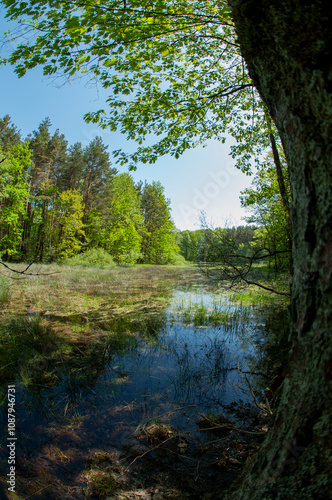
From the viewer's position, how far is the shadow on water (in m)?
2.11

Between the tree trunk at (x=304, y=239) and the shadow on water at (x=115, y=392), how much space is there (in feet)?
3.53

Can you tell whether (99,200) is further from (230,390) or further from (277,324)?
(230,390)

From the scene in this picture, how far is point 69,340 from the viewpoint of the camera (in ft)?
16.5

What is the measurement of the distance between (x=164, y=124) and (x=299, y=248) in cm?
587

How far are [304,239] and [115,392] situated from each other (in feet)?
11.1

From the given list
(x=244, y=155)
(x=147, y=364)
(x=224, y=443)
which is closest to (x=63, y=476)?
(x=224, y=443)

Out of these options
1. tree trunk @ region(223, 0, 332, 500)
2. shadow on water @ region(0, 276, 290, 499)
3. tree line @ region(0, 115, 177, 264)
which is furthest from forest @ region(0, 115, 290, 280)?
tree trunk @ region(223, 0, 332, 500)

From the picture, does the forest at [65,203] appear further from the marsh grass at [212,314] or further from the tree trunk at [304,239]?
the tree trunk at [304,239]

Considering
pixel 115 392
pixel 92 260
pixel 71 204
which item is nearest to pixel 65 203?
pixel 71 204

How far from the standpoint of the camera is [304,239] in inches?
37.3

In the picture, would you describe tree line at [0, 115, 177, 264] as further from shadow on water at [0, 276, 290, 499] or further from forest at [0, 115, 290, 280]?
shadow on water at [0, 276, 290, 499]

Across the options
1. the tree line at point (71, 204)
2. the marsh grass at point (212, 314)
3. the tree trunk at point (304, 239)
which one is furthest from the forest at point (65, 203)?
the tree trunk at point (304, 239)

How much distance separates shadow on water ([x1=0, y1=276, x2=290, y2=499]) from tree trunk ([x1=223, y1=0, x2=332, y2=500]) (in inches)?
42.4

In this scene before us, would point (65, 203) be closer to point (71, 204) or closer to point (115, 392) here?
point (71, 204)
